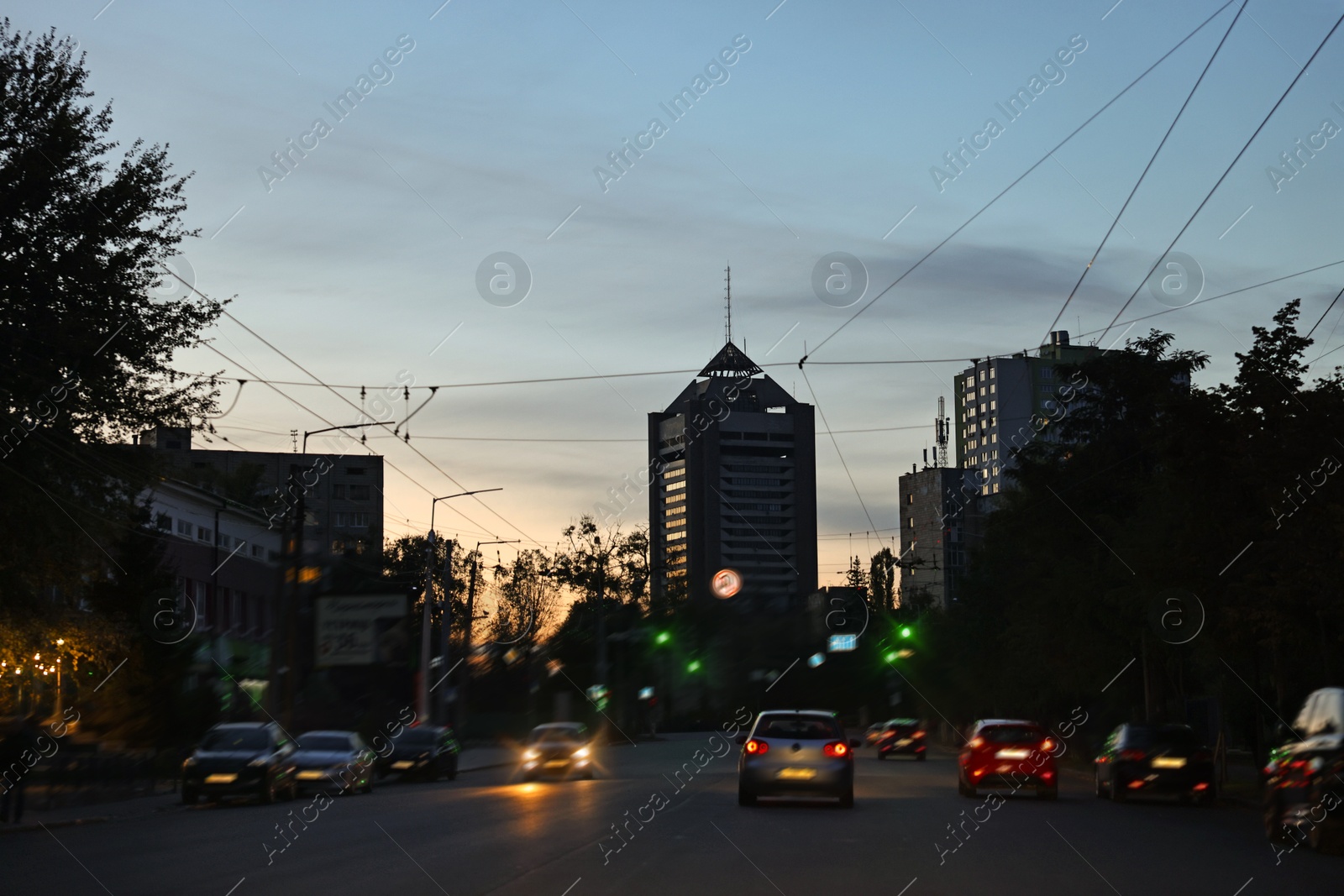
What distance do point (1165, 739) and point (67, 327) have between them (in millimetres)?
19653

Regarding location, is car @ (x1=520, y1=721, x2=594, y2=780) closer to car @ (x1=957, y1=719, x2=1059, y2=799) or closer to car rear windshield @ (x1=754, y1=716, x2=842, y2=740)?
car @ (x1=957, y1=719, x2=1059, y2=799)

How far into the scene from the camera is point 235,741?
27.2 metres

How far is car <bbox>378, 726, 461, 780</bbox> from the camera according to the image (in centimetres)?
3859

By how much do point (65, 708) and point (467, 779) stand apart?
1417 centimetres

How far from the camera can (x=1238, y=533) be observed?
2455cm

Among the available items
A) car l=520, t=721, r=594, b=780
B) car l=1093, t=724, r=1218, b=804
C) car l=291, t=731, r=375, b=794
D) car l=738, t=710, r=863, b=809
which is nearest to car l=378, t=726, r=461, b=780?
car l=520, t=721, r=594, b=780

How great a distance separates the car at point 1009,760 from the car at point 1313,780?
377 inches

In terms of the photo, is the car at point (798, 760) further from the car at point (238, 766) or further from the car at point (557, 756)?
the car at point (557, 756)

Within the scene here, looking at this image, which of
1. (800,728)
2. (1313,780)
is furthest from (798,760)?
(1313,780)

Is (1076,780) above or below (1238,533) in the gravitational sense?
below

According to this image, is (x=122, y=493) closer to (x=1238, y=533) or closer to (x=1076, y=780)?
(x=1238, y=533)

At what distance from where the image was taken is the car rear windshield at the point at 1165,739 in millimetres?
25016

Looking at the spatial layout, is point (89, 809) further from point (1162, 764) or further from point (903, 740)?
point (903, 740)

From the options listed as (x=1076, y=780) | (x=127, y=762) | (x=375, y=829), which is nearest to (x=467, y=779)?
(x=127, y=762)
